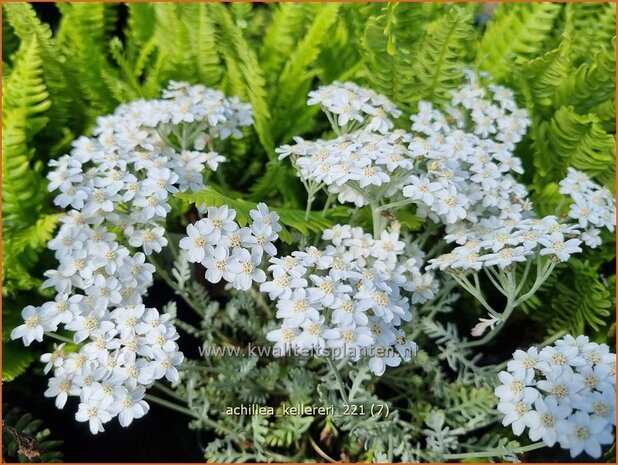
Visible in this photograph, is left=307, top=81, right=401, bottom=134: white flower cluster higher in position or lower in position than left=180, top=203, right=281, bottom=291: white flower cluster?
higher

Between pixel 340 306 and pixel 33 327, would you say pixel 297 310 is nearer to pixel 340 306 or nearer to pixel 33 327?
pixel 340 306

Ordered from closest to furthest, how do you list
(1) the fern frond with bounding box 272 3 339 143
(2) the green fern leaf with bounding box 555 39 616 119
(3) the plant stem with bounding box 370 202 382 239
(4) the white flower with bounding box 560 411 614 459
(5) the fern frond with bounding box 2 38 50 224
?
(4) the white flower with bounding box 560 411 614 459 → (3) the plant stem with bounding box 370 202 382 239 → (5) the fern frond with bounding box 2 38 50 224 → (2) the green fern leaf with bounding box 555 39 616 119 → (1) the fern frond with bounding box 272 3 339 143

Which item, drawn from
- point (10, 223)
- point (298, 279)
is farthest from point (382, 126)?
point (10, 223)

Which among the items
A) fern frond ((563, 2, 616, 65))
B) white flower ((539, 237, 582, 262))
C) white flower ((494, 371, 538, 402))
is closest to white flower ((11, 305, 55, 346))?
white flower ((494, 371, 538, 402))

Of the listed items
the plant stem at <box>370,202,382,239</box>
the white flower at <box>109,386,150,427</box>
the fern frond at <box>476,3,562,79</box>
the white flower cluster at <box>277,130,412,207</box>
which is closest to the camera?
the white flower at <box>109,386,150,427</box>

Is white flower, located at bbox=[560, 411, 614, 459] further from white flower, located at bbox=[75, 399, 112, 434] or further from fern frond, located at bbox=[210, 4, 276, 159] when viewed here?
fern frond, located at bbox=[210, 4, 276, 159]
